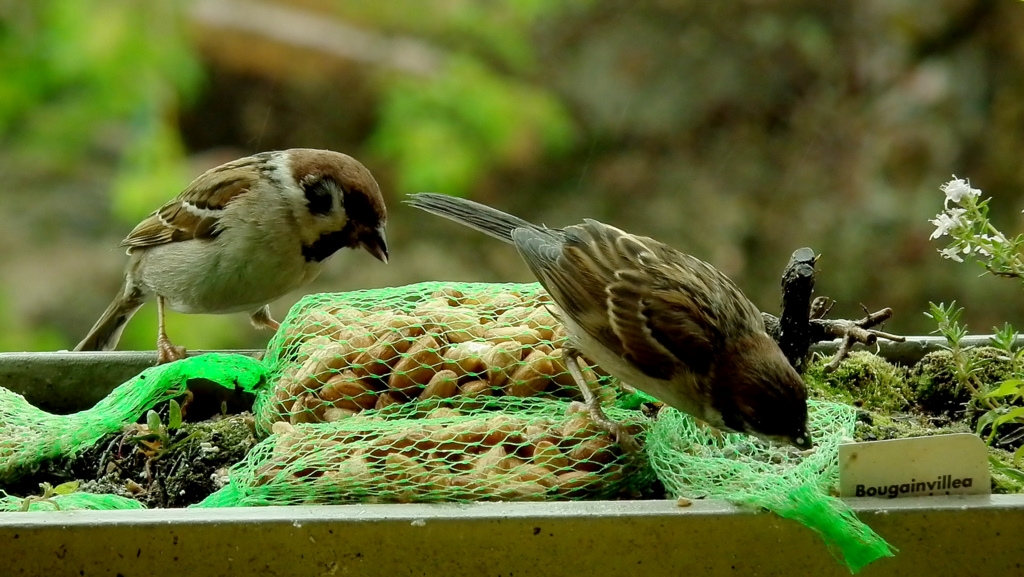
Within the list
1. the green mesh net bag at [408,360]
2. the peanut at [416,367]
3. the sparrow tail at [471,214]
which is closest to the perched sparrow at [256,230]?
the sparrow tail at [471,214]

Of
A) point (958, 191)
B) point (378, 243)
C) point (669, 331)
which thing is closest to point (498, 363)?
point (669, 331)

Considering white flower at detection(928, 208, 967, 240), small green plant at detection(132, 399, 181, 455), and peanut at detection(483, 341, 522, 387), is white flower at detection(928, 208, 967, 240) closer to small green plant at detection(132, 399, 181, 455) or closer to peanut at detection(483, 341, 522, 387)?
peanut at detection(483, 341, 522, 387)

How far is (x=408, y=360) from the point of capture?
2.12 meters

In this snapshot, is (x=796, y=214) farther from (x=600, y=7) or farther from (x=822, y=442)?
(x=822, y=442)

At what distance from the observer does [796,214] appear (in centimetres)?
484

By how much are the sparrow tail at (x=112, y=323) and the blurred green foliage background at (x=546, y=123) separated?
0.88 m

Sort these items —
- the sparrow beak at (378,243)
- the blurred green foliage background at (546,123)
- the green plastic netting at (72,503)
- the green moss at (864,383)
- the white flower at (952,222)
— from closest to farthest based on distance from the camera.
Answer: the green plastic netting at (72,503)
the white flower at (952,222)
the green moss at (864,383)
the sparrow beak at (378,243)
the blurred green foliage background at (546,123)

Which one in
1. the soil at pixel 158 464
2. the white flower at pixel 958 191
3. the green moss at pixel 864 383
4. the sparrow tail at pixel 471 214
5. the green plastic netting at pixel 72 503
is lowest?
the green plastic netting at pixel 72 503

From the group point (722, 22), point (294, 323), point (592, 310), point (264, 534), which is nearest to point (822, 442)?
point (592, 310)

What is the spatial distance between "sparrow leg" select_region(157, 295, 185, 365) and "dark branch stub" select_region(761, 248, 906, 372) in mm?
1305

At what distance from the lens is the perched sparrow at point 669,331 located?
183 centimetres

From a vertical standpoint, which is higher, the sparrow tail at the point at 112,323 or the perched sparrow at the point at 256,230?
the perched sparrow at the point at 256,230

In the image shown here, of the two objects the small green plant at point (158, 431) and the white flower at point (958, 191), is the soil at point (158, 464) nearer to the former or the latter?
the small green plant at point (158, 431)

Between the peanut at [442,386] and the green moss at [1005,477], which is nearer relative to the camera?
the green moss at [1005,477]
